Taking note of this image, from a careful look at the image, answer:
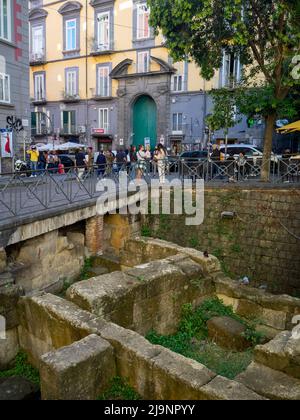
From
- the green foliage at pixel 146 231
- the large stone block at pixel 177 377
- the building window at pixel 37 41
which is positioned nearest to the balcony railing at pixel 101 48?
the building window at pixel 37 41

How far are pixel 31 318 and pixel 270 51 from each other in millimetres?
11650

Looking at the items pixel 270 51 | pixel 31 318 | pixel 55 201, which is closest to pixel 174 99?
pixel 270 51

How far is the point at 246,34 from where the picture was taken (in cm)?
1122

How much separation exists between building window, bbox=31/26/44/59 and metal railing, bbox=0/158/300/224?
22.8 metres

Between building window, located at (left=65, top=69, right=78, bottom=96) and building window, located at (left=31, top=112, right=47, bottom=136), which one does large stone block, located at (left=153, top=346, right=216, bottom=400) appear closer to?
building window, located at (left=65, top=69, right=78, bottom=96)

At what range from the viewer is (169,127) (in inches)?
1051

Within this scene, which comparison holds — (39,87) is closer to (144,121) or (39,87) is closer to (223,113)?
(144,121)

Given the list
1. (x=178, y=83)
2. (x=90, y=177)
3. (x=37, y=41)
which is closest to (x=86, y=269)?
(x=90, y=177)

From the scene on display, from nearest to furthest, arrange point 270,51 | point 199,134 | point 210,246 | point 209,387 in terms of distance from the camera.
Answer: point 209,387
point 210,246
point 270,51
point 199,134

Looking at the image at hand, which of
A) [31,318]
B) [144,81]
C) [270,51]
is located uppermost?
[144,81]

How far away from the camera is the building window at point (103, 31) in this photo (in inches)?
1112

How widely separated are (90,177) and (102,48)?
20767 mm

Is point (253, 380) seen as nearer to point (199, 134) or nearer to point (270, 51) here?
point (270, 51)

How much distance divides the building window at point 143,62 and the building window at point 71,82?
19.2 ft
